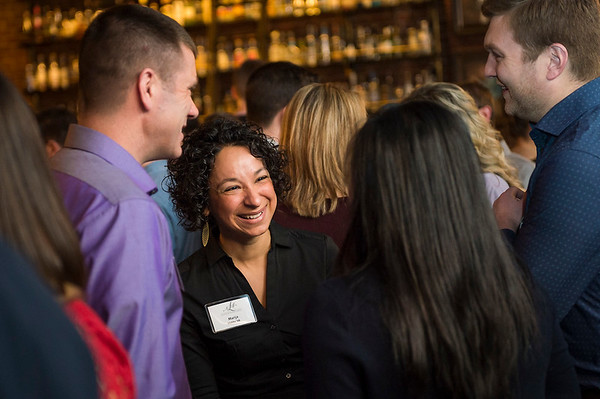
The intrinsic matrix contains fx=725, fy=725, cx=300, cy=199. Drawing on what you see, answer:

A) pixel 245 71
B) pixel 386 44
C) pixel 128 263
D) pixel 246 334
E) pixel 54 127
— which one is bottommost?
pixel 246 334

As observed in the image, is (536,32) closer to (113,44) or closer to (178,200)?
(113,44)

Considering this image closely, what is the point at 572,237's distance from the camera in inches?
67.2

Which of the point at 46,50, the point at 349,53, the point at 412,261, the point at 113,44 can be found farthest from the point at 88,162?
the point at 46,50

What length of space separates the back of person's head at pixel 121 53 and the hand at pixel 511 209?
0.98m

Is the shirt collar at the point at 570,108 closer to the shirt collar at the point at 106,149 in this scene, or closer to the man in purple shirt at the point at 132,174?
the man in purple shirt at the point at 132,174

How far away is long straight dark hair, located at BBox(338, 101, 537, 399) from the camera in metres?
1.37

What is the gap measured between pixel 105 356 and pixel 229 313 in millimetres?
1261

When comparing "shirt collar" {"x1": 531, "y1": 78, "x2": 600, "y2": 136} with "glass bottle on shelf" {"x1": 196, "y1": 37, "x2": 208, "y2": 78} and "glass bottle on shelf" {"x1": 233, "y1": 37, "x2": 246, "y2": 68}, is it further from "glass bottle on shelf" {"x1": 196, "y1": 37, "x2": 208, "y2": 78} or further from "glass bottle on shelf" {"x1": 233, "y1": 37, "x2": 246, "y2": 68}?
"glass bottle on shelf" {"x1": 196, "y1": 37, "x2": 208, "y2": 78}

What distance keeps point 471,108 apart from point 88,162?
2095 mm

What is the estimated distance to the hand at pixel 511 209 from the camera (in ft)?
6.57

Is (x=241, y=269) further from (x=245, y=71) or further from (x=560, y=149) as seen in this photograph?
(x=245, y=71)

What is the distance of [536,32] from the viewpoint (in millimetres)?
1953

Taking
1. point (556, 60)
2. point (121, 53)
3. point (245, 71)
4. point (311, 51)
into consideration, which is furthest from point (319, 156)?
point (311, 51)

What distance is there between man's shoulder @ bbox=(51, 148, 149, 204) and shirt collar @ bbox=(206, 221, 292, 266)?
0.77m
